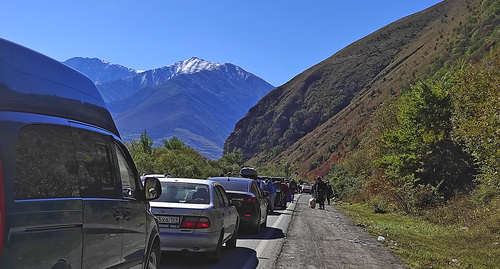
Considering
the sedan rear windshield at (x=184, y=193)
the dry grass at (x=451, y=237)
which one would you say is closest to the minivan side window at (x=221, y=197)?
the sedan rear windshield at (x=184, y=193)

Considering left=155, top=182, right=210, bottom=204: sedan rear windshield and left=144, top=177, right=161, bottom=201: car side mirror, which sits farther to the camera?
left=155, top=182, right=210, bottom=204: sedan rear windshield

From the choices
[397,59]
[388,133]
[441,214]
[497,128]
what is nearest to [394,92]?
[397,59]

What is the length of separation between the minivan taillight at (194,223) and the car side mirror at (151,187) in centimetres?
285

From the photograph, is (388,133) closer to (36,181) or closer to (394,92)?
(36,181)

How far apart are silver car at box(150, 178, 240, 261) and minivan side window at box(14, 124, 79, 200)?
5.09 m

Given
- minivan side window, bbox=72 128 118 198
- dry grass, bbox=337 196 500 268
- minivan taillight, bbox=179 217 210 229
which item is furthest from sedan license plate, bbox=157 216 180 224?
dry grass, bbox=337 196 500 268

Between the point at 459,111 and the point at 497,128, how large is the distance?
6.58 meters

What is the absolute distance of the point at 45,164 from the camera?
3357 mm

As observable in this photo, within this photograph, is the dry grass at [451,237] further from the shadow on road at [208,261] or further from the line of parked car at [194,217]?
the line of parked car at [194,217]

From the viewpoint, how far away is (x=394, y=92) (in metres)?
91.0

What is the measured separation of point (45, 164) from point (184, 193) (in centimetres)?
632

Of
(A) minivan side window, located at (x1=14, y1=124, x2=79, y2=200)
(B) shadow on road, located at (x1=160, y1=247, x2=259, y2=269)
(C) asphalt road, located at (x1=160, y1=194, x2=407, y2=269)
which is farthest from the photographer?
(C) asphalt road, located at (x1=160, y1=194, x2=407, y2=269)

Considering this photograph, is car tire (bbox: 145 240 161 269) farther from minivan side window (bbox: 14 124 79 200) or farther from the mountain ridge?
the mountain ridge

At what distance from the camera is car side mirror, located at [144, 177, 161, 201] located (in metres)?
5.79
